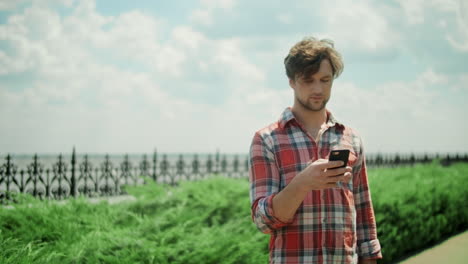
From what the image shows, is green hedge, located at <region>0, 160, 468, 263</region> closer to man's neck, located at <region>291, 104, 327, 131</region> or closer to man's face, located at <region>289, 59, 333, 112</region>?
man's neck, located at <region>291, 104, 327, 131</region>

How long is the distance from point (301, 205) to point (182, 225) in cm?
297

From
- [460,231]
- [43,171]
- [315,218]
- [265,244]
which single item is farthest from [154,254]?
[43,171]

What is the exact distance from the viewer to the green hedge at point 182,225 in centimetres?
372

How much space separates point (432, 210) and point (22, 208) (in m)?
6.50

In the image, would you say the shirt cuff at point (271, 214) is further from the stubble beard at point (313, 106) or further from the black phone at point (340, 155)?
the stubble beard at point (313, 106)

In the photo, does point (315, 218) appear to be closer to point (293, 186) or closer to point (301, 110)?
point (293, 186)

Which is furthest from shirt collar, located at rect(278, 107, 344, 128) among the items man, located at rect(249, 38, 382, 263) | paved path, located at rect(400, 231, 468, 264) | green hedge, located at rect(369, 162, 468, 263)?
paved path, located at rect(400, 231, 468, 264)

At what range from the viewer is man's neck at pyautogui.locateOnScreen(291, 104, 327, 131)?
219 cm

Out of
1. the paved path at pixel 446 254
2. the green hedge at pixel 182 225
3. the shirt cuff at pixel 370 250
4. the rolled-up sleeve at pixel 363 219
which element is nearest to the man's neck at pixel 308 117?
the rolled-up sleeve at pixel 363 219

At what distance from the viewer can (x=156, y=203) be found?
233 inches

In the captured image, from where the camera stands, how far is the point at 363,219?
2260mm

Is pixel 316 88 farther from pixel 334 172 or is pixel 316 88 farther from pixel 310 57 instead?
pixel 334 172

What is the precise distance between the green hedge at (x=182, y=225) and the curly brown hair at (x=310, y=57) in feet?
7.06

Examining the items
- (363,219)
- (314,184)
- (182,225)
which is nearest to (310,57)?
(314,184)
